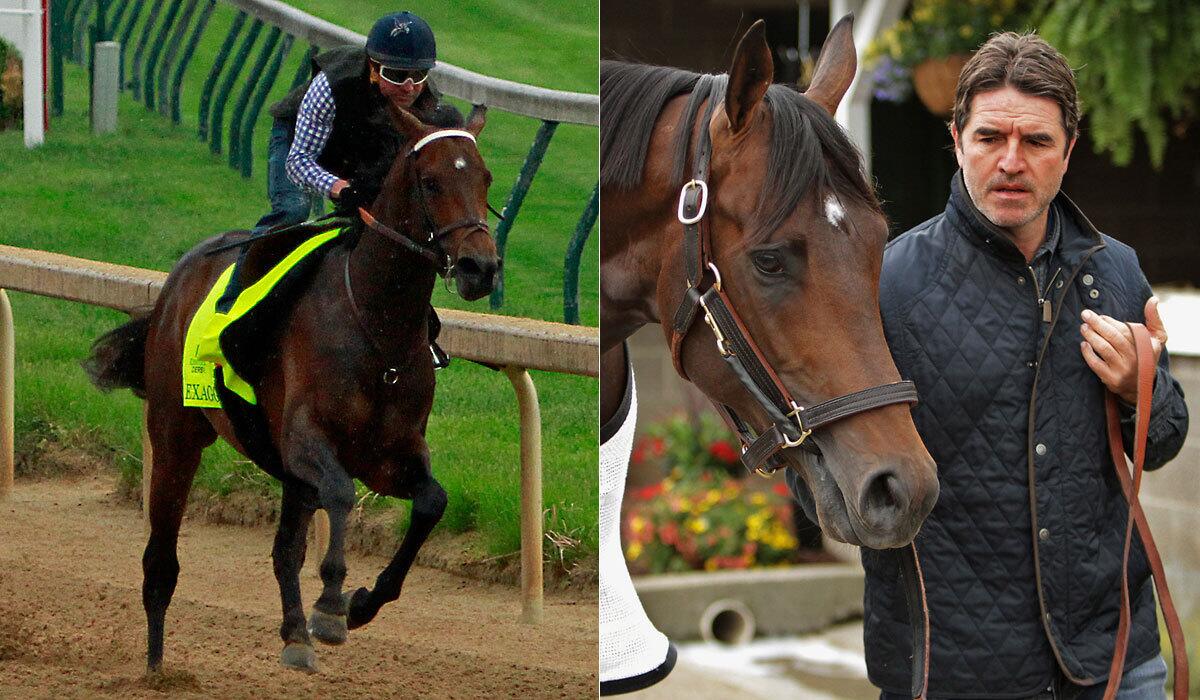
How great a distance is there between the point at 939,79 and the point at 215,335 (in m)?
3.33

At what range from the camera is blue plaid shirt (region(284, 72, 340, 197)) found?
7.44ft

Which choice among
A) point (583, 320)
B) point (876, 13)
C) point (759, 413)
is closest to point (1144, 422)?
point (759, 413)

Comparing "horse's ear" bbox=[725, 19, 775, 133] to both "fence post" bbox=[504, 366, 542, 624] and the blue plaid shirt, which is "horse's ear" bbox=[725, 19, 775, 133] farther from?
"fence post" bbox=[504, 366, 542, 624]

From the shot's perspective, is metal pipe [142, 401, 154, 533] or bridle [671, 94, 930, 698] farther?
metal pipe [142, 401, 154, 533]

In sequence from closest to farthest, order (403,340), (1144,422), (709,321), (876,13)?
1. (709,321)
2. (1144,422)
3. (403,340)
4. (876,13)

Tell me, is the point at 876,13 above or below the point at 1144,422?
above

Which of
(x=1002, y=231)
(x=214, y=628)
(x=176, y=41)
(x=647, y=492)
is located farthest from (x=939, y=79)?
(x=214, y=628)

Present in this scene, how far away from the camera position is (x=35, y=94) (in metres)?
2.43

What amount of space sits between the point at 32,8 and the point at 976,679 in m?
1.84

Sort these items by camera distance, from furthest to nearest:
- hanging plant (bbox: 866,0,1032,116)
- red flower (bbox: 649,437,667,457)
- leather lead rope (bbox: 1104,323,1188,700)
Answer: red flower (bbox: 649,437,667,457)
hanging plant (bbox: 866,0,1032,116)
leather lead rope (bbox: 1104,323,1188,700)

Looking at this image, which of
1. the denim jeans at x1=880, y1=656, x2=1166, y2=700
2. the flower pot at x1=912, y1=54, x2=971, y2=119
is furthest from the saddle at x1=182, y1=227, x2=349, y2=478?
the flower pot at x1=912, y1=54, x2=971, y2=119

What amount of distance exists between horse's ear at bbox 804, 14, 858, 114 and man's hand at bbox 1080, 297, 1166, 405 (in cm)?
52

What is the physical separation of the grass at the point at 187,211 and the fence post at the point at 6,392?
0.02 metres

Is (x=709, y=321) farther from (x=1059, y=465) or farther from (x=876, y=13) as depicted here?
(x=876, y=13)
